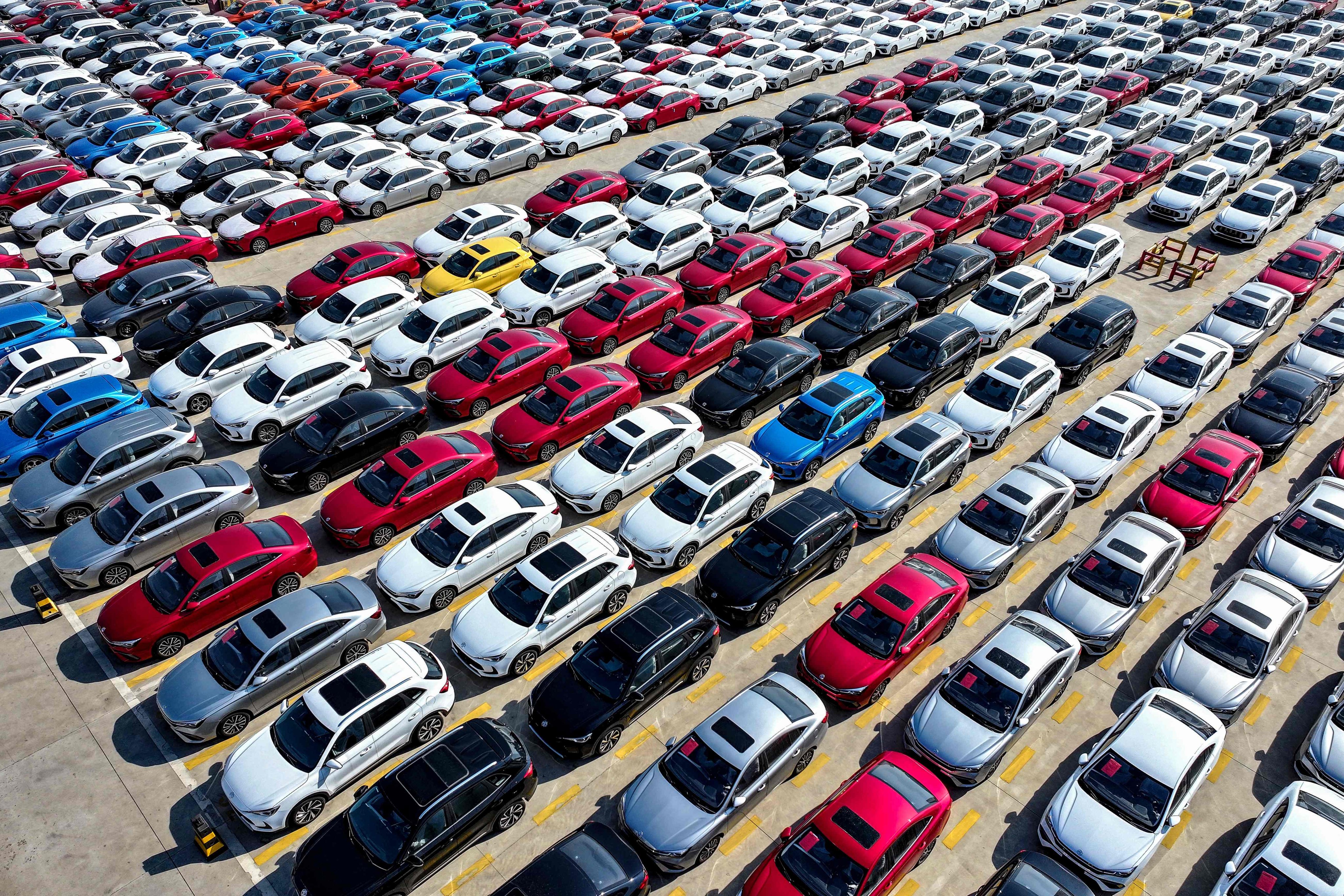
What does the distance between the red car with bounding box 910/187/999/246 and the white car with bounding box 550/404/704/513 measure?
40.8 feet

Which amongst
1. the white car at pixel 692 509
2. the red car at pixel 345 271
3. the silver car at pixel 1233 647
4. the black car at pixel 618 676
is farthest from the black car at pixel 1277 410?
the red car at pixel 345 271

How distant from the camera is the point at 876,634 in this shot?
14367 mm

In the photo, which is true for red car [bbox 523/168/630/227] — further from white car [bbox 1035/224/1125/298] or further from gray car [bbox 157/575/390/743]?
gray car [bbox 157/575/390/743]

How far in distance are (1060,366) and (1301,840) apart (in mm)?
12398

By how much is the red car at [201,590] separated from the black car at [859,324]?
12.8 metres

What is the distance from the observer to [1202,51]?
39.6 meters

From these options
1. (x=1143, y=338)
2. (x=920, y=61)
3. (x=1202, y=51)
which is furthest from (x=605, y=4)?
(x=1143, y=338)

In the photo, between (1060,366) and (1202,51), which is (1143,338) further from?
(1202,51)

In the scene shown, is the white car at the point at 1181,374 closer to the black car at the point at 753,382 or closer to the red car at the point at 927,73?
the black car at the point at 753,382

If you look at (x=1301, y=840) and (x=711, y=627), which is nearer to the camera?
(x=1301, y=840)

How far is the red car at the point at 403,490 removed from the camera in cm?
1684

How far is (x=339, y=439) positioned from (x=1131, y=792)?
51.1 ft

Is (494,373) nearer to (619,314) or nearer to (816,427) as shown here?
(619,314)

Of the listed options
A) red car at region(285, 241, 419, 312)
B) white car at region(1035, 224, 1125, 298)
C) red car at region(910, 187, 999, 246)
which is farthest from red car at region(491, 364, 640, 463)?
white car at region(1035, 224, 1125, 298)
